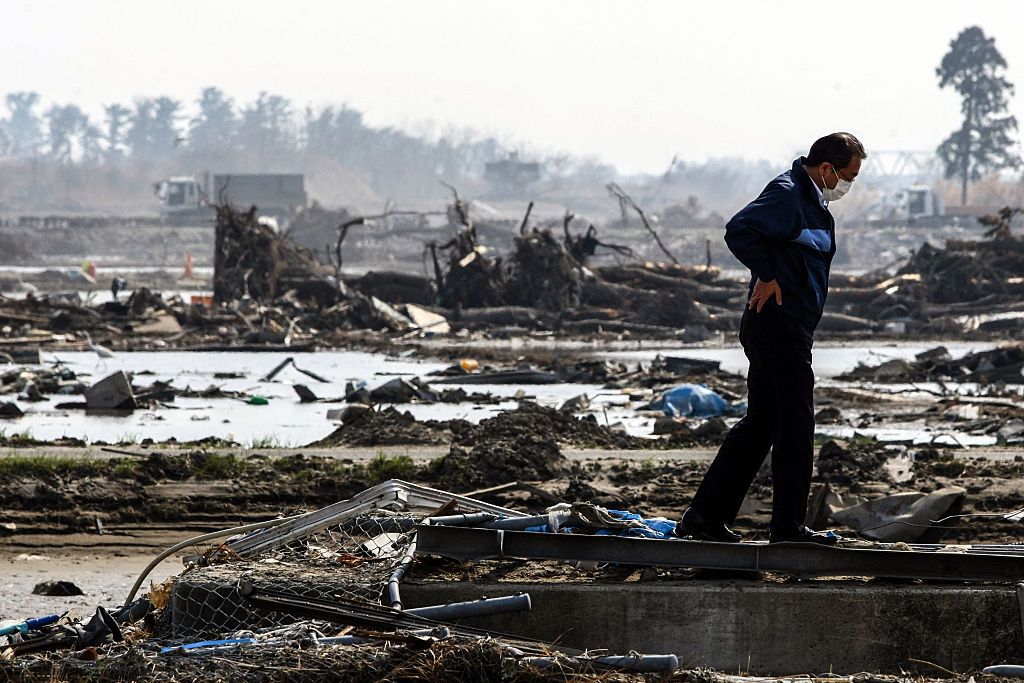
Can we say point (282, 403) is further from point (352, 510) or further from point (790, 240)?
point (790, 240)

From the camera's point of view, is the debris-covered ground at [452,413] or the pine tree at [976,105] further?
the pine tree at [976,105]

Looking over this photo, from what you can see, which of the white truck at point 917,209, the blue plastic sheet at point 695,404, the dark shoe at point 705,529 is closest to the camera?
the dark shoe at point 705,529

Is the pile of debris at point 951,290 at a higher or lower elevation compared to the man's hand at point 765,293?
lower

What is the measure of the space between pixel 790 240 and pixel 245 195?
101 m

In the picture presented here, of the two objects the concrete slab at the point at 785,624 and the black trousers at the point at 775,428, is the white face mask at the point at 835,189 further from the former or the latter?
the concrete slab at the point at 785,624

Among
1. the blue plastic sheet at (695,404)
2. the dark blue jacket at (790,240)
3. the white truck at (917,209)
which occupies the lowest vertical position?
the blue plastic sheet at (695,404)

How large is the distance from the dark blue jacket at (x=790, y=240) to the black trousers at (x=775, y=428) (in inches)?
4.2

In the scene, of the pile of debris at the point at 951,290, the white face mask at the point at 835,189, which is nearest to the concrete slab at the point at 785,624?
the white face mask at the point at 835,189

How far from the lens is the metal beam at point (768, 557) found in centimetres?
610

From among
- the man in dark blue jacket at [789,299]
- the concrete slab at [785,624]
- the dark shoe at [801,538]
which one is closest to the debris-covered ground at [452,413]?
the concrete slab at [785,624]

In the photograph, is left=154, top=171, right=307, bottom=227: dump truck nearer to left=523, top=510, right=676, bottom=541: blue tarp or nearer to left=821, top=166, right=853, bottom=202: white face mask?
left=523, top=510, right=676, bottom=541: blue tarp

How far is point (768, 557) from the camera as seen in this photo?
6.13 metres

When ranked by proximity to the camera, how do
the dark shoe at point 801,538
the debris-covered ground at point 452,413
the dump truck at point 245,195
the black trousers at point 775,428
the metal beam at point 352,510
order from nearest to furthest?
the black trousers at point 775,428
the dark shoe at point 801,538
the debris-covered ground at point 452,413
the metal beam at point 352,510
the dump truck at point 245,195

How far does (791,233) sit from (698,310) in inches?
1097
